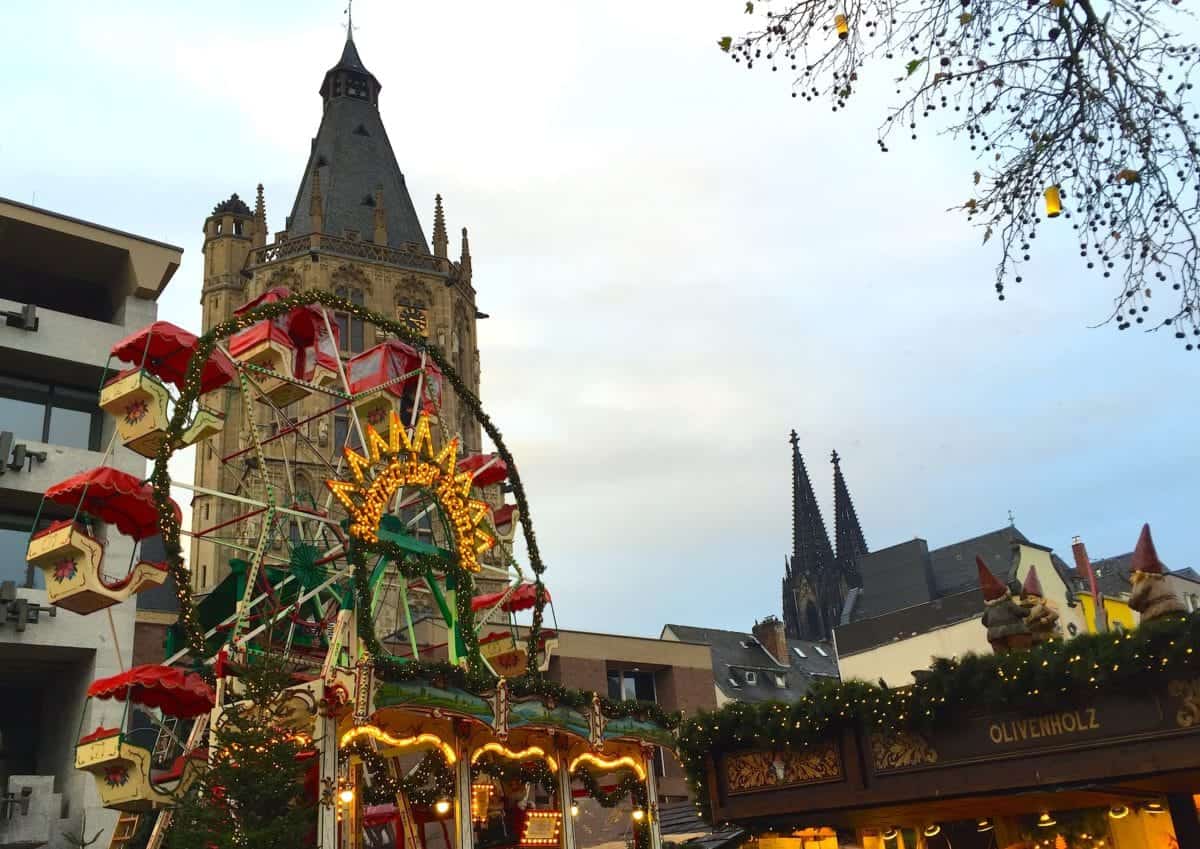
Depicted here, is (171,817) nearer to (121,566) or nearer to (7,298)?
(121,566)

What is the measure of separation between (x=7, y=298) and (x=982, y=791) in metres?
33.8

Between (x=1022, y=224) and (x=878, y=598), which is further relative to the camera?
(x=878, y=598)

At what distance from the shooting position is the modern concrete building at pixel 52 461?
29.8 meters

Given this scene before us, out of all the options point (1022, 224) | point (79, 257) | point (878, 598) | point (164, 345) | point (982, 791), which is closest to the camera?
point (1022, 224)

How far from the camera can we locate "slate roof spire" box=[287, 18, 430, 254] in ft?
282

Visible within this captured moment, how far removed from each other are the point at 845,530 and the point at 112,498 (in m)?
106

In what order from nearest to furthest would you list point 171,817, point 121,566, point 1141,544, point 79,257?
1. point 1141,544
2. point 171,817
3. point 121,566
4. point 79,257

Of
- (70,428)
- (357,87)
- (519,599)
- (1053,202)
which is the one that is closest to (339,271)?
(357,87)

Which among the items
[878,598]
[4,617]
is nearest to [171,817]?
[4,617]

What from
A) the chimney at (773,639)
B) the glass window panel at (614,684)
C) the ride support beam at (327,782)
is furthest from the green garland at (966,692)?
the chimney at (773,639)

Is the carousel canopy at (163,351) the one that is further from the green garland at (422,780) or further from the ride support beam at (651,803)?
the ride support beam at (651,803)

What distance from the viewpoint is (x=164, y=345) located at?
26.3 m

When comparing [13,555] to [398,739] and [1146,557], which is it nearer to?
[398,739]

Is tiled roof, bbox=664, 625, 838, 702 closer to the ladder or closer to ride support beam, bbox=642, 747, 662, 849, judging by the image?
ride support beam, bbox=642, 747, 662, 849
